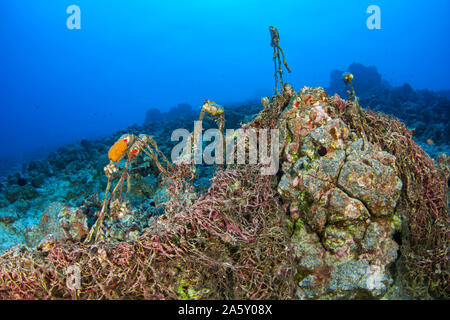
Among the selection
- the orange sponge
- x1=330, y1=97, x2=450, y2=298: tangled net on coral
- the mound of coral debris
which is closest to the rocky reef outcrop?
the mound of coral debris

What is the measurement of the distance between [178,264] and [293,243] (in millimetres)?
1551

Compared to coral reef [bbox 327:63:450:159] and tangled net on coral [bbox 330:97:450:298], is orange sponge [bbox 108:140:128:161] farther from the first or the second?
coral reef [bbox 327:63:450:159]

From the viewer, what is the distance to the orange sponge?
11.8 feet

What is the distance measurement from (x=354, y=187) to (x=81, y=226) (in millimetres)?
4211

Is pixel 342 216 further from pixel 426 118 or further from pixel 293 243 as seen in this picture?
pixel 426 118

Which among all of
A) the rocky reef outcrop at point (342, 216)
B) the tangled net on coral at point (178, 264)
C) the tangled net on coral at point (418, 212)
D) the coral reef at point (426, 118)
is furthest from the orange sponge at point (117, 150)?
the coral reef at point (426, 118)

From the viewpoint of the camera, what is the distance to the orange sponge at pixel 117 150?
359 centimetres

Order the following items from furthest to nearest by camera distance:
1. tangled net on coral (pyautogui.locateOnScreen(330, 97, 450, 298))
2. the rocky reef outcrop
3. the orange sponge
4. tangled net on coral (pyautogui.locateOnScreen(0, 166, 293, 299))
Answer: the orange sponge, tangled net on coral (pyautogui.locateOnScreen(330, 97, 450, 298)), the rocky reef outcrop, tangled net on coral (pyautogui.locateOnScreen(0, 166, 293, 299))

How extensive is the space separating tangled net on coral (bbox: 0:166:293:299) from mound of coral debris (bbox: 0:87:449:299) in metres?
0.01

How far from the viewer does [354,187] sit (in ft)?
9.60

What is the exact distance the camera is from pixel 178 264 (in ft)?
9.15
